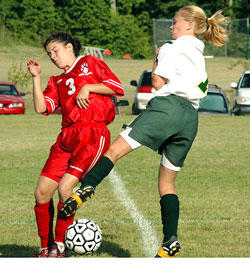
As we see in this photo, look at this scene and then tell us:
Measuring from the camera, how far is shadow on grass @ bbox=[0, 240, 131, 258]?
597 centimetres

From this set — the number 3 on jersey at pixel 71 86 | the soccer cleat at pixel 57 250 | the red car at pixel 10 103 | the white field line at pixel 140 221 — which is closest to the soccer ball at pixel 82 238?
the soccer cleat at pixel 57 250

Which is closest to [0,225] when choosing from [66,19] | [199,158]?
[199,158]

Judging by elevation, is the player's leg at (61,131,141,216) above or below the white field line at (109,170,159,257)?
above

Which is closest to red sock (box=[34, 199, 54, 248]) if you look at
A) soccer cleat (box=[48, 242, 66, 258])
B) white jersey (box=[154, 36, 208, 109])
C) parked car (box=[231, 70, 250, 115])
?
soccer cleat (box=[48, 242, 66, 258])

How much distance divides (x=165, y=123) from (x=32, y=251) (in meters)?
1.92

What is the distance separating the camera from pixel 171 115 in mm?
5078

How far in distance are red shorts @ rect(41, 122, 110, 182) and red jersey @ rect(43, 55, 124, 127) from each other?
76mm

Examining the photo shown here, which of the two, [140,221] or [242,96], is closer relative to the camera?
[140,221]

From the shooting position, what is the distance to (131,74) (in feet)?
160

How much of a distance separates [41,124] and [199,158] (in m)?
8.68

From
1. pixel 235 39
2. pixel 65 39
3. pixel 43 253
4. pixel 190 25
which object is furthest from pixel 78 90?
pixel 235 39

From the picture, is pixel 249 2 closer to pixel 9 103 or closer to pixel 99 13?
pixel 99 13

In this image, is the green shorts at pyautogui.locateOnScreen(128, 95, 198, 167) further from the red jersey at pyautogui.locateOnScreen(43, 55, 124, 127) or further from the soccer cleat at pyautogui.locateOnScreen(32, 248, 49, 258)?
the soccer cleat at pyautogui.locateOnScreen(32, 248, 49, 258)

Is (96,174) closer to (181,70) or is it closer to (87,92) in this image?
(87,92)
